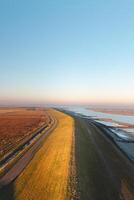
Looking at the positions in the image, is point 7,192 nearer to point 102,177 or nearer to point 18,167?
point 18,167

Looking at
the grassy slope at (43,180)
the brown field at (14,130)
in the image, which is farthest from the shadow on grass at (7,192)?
the brown field at (14,130)

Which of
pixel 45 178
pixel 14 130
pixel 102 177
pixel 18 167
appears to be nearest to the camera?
pixel 45 178

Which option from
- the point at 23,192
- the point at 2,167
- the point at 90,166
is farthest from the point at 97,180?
the point at 2,167

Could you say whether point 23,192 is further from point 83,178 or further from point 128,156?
point 128,156

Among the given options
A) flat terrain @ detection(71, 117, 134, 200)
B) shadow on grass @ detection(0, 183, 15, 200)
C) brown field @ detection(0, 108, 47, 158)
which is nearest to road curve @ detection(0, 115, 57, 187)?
shadow on grass @ detection(0, 183, 15, 200)

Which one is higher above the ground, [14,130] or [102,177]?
[14,130]

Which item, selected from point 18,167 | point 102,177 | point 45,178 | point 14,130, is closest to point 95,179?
point 102,177

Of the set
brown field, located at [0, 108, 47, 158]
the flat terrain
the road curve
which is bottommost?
the flat terrain

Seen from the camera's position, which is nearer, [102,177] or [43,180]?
[43,180]

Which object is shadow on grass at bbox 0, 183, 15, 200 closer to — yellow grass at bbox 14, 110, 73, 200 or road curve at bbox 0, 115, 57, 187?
yellow grass at bbox 14, 110, 73, 200
